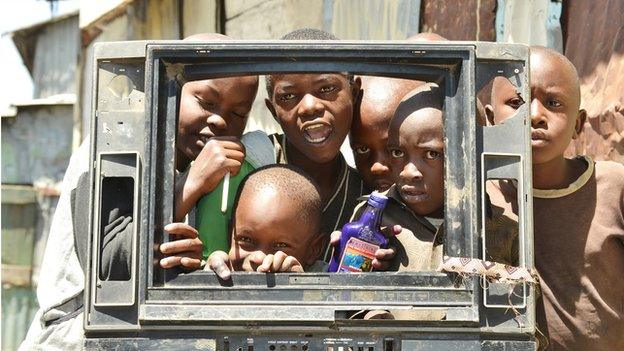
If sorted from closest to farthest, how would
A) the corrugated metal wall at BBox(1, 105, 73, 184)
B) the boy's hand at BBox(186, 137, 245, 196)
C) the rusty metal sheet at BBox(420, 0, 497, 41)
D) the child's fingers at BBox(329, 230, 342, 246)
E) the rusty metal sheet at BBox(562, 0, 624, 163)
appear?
1. the boy's hand at BBox(186, 137, 245, 196)
2. the child's fingers at BBox(329, 230, 342, 246)
3. the rusty metal sheet at BBox(562, 0, 624, 163)
4. the rusty metal sheet at BBox(420, 0, 497, 41)
5. the corrugated metal wall at BBox(1, 105, 73, 184)

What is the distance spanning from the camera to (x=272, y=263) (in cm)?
273

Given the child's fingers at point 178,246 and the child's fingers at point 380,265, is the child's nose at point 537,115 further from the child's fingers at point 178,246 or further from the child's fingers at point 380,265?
the child's fingers at point 178,246

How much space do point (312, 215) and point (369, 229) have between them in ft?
0.72

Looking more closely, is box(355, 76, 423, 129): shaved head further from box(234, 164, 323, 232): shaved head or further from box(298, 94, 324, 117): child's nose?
box(234, 164, 323, 232): shaved head

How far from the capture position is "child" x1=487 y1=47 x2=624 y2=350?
315 centimetres

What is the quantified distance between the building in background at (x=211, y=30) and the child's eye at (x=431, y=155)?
0.89 metres

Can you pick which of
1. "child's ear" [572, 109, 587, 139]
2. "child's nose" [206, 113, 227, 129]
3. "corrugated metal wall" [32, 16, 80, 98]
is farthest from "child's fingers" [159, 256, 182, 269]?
"corrugated metal wall" [32, 16, 80, 98]

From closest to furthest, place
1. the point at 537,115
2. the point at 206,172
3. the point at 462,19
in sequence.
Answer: the point at 206,172 < the point at 537,115 < the point at 462,19

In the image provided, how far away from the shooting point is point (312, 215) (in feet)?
10.4

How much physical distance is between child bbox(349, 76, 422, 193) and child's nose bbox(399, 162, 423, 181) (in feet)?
1.03

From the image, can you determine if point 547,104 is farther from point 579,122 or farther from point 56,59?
point 56,59

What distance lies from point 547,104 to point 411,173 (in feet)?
1.46

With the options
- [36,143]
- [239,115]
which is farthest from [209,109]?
[36,143]

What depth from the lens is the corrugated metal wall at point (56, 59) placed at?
13742 millimetres
